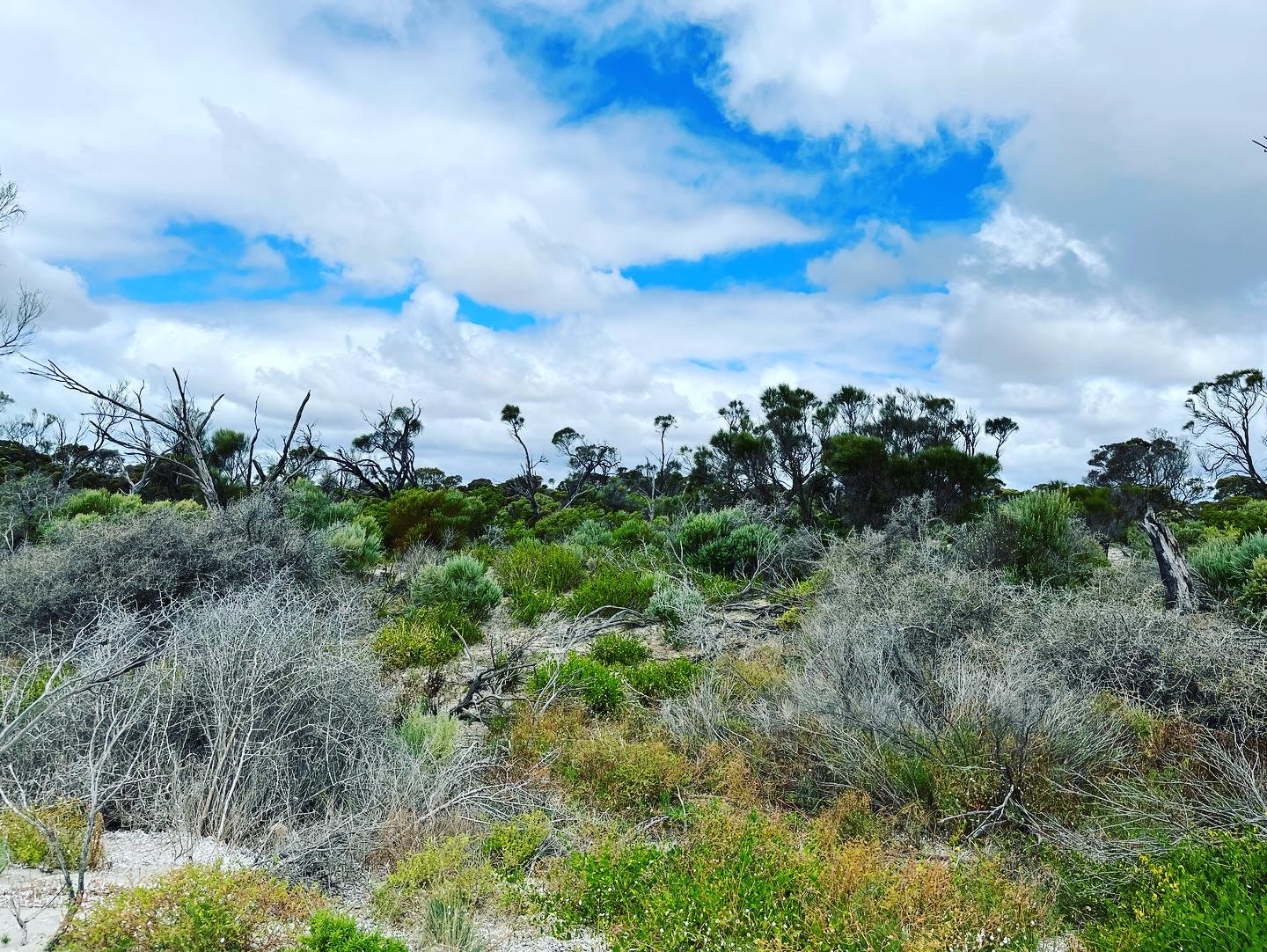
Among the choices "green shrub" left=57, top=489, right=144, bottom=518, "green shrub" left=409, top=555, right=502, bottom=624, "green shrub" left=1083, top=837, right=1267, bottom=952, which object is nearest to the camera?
"green shrub" left=1083, top=837, right=1267, bottom=952

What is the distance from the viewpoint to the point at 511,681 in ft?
26.0

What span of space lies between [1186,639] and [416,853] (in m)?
5.86

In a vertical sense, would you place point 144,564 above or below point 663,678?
above

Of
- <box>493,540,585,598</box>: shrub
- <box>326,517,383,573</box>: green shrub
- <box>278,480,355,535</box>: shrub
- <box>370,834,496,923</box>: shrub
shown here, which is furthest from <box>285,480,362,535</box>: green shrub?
<box>370,834,496,923</box>: shrub

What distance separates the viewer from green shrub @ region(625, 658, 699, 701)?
25.1 ft

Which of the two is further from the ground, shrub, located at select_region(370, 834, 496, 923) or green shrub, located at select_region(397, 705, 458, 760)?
green shrub, located at select_region(397, 705, 458, 760)

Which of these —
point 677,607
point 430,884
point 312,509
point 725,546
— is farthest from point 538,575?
point 430,884

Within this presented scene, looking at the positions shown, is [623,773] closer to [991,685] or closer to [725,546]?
[991,685]

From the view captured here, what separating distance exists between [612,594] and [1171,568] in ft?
21.9

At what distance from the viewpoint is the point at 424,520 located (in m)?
17.2

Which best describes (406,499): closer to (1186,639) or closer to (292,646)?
(292,646)

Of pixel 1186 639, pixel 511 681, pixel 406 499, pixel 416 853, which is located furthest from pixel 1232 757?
pixel 406 499

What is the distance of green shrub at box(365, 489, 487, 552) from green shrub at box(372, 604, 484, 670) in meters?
6.52

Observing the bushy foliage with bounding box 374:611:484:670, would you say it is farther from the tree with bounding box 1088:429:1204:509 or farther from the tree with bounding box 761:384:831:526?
the tree with bounding box 1088:429:1204:509
